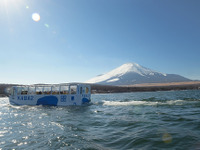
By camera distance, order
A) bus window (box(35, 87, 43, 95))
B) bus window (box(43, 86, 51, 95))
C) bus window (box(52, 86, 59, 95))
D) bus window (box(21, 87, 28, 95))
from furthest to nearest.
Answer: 1. bus window (box(21, 87, 28, 95))
2. bus window (box(35, 87, 43, 95))
3. bus window (box(43, 86, 51, 95))
4. bus window (box(52, 86, 59, 95))

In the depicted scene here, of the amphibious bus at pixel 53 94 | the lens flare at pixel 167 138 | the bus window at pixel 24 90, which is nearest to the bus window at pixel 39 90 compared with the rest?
the amphibious bus at pixel 53 94

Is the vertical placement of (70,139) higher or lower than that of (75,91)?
lower

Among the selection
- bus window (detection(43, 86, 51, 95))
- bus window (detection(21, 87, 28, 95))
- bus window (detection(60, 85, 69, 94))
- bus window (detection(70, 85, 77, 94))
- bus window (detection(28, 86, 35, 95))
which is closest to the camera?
bus window (detection(70, 85, 77, 94))

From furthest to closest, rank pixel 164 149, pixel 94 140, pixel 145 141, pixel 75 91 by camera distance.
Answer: pixel 75 91 → pixel 94 140 → pixel 145 141 → pixel 164 149

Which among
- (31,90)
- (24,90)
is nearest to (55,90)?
(31,90)

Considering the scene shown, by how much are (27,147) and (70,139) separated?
254 centimetres

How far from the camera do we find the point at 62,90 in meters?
32.5

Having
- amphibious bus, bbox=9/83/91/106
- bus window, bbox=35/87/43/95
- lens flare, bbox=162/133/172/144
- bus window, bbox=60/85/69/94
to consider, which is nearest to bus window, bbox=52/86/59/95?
amphibious bus, bbox=9/83/91/106

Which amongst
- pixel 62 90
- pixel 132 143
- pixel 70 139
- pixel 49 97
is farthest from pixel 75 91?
pixel 132 143

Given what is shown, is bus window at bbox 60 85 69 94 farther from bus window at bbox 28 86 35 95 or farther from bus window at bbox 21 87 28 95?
bus window at bbox 21 87 28 95

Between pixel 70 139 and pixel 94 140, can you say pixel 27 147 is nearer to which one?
pixel 70 139

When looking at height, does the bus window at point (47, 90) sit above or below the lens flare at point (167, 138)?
above

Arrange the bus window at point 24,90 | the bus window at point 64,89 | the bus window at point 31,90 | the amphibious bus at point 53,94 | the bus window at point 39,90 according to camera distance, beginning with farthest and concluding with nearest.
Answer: the bus window at point 24,90 → the bus window at point 31,90 → the bus window at point 39,90 → the bus window at point 64,89 → the amphibious bus at point 53,94

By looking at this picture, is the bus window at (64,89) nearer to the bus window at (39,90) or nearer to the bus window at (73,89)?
the bus window at (73,89)
